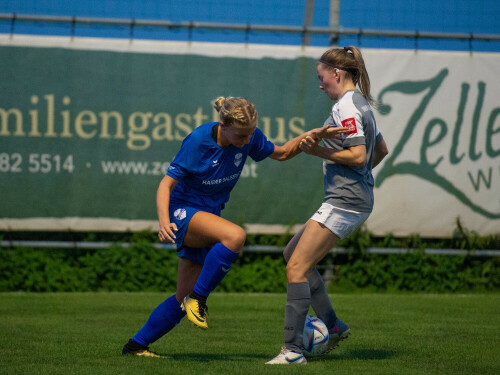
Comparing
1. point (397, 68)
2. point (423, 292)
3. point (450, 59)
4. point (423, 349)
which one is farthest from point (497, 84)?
point (423, 349)

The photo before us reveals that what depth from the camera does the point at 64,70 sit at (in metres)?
9.73

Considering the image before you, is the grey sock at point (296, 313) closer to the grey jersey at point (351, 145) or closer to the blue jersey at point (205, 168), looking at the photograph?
the grey jersey at point (351, 145)

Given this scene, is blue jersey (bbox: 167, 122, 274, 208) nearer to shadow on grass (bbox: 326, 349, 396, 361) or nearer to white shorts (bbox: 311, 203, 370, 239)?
white shorts (bbox: 311, 203, 370, 239)

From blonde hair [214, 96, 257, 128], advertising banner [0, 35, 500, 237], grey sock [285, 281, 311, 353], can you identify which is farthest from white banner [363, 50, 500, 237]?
blonde hair [214, 96, 257, 128]

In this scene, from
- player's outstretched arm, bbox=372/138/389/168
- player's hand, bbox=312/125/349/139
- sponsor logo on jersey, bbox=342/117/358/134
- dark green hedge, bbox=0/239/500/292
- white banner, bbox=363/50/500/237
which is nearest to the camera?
player's hand, bbox=312/125/349/139

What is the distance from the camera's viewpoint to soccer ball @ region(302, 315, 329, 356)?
16.6ft

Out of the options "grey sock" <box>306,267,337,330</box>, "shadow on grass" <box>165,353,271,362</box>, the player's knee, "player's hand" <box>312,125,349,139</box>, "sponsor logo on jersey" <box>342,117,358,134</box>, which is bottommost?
"shadow on grass" <box>165,353,271,362</box>

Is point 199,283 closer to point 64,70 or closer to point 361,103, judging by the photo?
point 361,103

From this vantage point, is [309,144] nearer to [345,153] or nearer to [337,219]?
[345,153]

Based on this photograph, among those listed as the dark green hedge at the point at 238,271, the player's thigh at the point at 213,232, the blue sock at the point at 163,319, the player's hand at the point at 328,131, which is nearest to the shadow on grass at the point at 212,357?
the blue sock at the point at 163,319

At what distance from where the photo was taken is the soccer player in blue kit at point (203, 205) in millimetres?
4652

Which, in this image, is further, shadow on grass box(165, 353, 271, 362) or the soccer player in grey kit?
shadow on grass box(165, 353, 271, 362)

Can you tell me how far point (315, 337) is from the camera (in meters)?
5.06

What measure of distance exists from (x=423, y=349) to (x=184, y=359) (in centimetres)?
181
